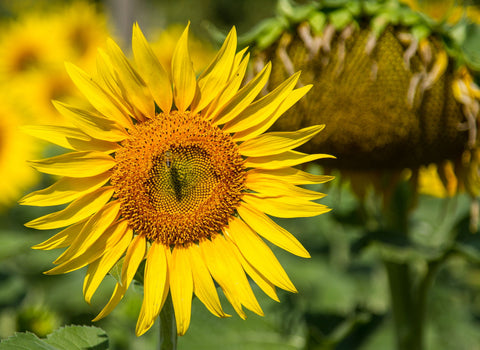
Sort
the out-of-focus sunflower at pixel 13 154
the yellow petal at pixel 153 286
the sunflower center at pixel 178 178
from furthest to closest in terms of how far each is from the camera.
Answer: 1. the out-of-focus sunflower at pixel 13 154
2. the sunflower center at pixel 178 178
3. the yellow petal at pixel 153 286

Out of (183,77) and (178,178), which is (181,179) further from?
(183,77)

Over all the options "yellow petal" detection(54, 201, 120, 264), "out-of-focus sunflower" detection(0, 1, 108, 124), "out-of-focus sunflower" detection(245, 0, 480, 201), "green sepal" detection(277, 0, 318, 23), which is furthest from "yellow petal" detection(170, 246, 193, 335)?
"out-of-focus sunflower" detection(0, 1, 108, 124)

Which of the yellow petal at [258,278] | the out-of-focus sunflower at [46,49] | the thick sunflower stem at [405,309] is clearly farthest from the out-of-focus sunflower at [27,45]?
the yellow petal at [258,278]

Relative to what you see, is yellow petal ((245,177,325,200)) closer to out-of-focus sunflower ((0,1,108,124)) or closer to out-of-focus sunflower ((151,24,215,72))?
out-of-focus sunflower ((0,1,108,124))

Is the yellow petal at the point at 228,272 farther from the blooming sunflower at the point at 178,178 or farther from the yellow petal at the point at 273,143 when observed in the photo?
the yellow petal at the point at 273,143

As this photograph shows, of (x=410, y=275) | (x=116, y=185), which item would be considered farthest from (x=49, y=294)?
(x=116, y=185)

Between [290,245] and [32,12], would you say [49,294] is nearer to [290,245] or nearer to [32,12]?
[290,245]

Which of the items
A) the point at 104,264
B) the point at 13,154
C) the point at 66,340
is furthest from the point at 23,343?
the point at 13,154
